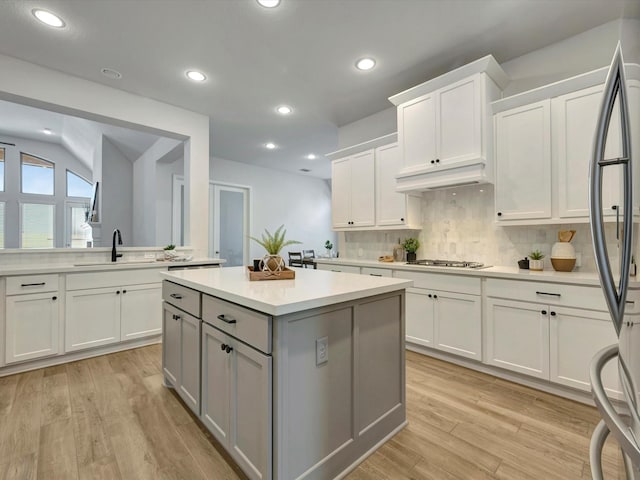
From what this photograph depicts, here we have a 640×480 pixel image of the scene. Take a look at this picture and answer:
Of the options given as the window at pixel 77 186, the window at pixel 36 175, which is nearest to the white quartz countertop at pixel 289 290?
the window at pixel 36 175

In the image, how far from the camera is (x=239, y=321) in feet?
4.59

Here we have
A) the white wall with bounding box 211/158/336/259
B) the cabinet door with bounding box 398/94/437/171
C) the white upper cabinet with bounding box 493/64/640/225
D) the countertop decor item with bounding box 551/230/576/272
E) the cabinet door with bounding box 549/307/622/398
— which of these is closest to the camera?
the cabinet door with bounding box 549/307/622/398

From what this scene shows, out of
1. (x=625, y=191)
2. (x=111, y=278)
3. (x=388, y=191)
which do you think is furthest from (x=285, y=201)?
(x=625, y=191)

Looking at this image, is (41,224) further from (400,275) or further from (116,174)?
(400,275)

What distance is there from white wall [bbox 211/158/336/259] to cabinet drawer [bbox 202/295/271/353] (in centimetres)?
500

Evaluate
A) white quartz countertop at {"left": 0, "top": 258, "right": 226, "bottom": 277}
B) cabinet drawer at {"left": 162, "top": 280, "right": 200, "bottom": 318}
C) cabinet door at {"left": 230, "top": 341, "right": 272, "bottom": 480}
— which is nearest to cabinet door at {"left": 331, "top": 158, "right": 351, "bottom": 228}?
white quartz countertop at {"left": 0, "top": 258, "right": 226, "bottom": 277}

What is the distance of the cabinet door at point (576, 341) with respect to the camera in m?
1.99

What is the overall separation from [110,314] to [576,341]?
12.9 ft

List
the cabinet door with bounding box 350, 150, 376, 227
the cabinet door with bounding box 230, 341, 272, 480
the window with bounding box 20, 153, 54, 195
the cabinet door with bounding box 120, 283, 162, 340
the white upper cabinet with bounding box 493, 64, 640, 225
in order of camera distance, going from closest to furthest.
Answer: the cabinet door with bounding box 230, 341, 272, 480 → the white upper cabinet with bounding box 493, 64, 640, 225 → the cabinet door with bounding box 120, 283, 162, 340 → the cabinet door with bounding box 350, 150, 376, 227 → the window with bounding box 20, 153, 54, 195

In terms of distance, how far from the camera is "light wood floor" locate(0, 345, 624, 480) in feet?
4.96

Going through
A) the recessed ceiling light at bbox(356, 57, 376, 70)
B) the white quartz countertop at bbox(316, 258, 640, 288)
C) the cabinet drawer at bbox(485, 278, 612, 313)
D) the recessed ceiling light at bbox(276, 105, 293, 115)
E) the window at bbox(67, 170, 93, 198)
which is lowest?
the cabinet drawer at bbox(485, 278, 612, 313)

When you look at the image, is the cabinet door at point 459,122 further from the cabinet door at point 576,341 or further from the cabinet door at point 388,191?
the cabinet door at point 576,341

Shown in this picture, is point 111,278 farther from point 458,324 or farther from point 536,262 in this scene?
point 536,262

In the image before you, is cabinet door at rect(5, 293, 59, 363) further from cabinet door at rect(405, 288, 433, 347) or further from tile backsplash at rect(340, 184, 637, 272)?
tile backsplash at rect(340, 184, 637, 272)
